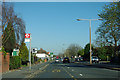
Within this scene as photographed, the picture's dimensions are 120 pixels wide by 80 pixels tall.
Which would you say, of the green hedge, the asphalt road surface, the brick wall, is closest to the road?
the asphalt road surface

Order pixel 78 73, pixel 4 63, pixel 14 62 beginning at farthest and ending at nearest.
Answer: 1. pixel 14 62
2. pixel 4 63
3. pixel 78 73

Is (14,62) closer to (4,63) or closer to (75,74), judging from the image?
(4,63)

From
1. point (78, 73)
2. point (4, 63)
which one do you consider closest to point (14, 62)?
point (4, 63)

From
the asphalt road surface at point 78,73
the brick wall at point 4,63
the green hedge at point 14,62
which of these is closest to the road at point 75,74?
the asphalt road surface at point 78,73

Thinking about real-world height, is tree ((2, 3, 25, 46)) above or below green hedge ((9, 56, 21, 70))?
above

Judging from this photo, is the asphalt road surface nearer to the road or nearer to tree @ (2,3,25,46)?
the road

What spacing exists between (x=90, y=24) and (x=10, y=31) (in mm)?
17632

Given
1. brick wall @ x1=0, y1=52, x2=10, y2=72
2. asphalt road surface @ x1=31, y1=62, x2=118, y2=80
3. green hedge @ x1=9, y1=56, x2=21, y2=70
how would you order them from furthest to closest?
1. green hedge @ x1=9, y1=56, x2=21, y2=70
2. brick wall @ x1=0, y1=52, x2=10, y2=72
3. asphalt road surface @ x1=31, y1=62, x2=118, y2=80

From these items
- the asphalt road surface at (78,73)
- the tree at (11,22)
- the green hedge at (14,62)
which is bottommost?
the asphalt road surface at (78,73)

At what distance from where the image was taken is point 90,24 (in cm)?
4331

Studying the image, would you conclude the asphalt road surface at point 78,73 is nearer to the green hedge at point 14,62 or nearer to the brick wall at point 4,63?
the brick wall at point 4,63

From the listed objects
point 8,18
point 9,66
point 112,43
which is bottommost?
point 9,66

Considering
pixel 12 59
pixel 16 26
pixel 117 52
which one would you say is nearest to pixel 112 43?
pixel 117 52

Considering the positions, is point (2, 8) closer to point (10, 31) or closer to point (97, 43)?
point (10, 31)
